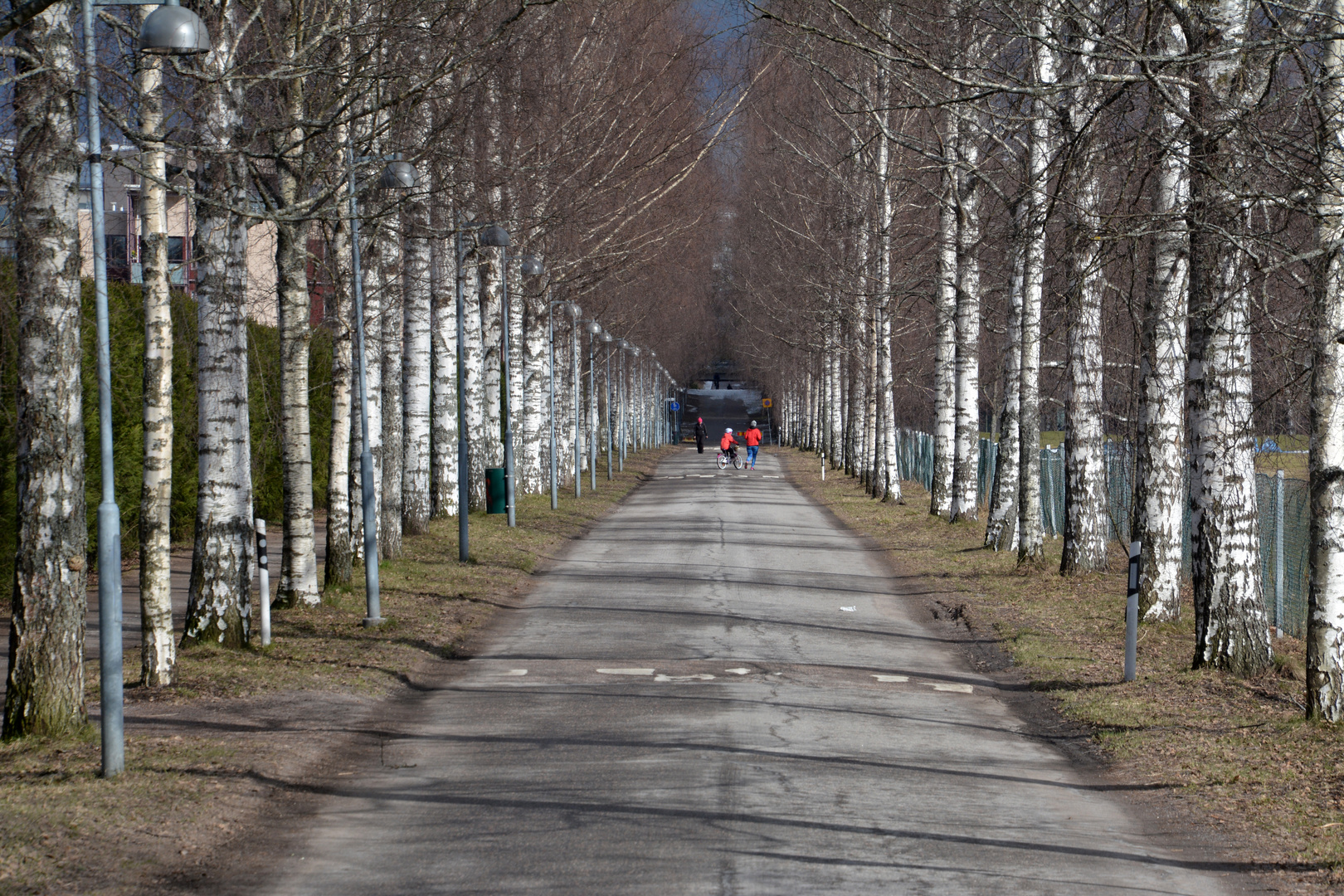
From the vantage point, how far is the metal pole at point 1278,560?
14.0 meters

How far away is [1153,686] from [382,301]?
39.2 ft

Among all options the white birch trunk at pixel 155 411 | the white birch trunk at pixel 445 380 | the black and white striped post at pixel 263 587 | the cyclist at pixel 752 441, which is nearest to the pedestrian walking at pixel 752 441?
the cyclist at pixel 752 441

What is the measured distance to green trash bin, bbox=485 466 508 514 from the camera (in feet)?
88.2

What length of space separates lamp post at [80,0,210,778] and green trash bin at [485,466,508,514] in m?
18.7

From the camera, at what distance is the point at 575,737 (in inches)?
359

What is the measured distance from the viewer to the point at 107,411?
26.1 ft

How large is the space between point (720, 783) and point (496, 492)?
19.8m

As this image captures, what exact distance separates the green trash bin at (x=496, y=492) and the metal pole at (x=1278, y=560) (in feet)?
51.5

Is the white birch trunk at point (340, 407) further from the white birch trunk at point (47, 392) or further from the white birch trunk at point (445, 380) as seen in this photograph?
the white birch trunk at point (445, 380)

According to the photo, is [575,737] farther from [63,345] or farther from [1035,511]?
[1035,511]

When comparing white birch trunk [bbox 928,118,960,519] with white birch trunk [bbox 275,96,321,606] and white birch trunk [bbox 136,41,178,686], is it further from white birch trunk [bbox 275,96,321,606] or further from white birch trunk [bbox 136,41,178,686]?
white birch trunk [bbox 136,41,178,686]

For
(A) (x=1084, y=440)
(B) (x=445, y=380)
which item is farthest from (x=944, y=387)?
(A) (x=1084, y=440)

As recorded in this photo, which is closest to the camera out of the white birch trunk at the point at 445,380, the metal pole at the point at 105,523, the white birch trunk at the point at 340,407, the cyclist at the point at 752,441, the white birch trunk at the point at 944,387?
the metal pole at the point at 105,523

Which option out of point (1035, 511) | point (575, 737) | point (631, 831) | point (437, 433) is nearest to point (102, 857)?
point (631, 831)
